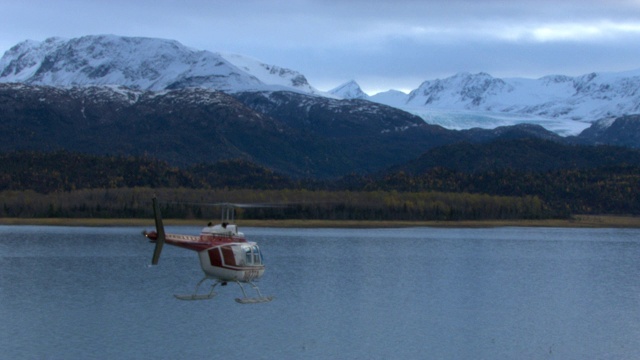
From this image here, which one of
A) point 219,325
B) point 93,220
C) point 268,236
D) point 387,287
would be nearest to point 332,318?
point 219,325

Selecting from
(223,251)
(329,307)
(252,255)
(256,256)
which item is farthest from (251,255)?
(329,307)

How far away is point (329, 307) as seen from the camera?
7025cm

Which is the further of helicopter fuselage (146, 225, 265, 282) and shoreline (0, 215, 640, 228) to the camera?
shoreline (0, 215, 640, 228)

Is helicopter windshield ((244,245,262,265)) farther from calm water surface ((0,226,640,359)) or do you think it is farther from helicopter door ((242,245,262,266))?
calm water surface ((0,226,640,359))

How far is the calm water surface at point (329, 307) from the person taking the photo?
56562 mm

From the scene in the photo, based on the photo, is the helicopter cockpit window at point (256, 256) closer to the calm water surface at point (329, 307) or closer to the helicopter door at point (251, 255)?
the helicopter door at point (251, 255)

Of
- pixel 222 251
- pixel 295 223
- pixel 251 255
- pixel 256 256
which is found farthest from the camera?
pixel 295 223

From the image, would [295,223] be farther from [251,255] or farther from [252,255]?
[251,255]

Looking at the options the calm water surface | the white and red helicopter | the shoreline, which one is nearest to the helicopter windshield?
the white and red helicopter

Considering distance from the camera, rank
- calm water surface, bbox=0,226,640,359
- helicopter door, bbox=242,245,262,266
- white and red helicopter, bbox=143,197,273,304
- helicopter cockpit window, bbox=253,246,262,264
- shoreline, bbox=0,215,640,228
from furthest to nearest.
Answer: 1. shoreline, bbox=0,215,640,228
2. helicopter cockpit window, bbox=253,246,262,264
3. helicopter door, bbox=242,245,262,266
4. white and red helicopter, bbox=143,197,273,304
5. calm water surface, bbox=0,226,640,359

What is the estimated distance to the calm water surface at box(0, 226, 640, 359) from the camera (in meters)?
56.6

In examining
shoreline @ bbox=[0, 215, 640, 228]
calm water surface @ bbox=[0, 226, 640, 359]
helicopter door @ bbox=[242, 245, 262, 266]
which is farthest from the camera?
shoreline @ bbox=[0, 215, 640, 228]

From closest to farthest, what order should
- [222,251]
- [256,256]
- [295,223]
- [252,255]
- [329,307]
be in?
[222,251], [252,255], [256,256], [329,307], [295,223]

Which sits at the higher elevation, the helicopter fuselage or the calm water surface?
the helicopter fuselage
